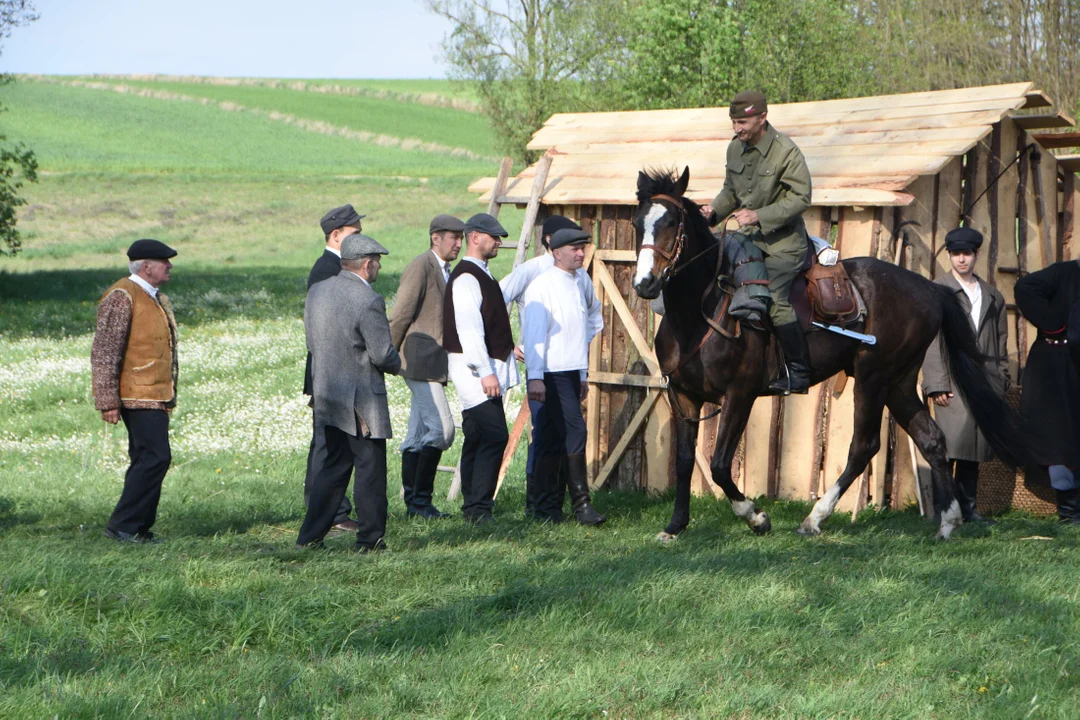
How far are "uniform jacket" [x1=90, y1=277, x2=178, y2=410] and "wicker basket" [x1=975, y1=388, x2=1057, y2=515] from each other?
6.43 meters

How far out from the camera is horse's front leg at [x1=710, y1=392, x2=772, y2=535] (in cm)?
841

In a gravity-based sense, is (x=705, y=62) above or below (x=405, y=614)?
above

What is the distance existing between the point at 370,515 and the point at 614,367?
3835 mm

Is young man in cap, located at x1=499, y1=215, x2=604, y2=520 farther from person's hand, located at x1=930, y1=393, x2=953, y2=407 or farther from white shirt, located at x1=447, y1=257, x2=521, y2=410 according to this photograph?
person's hand, located at x1=930, y1=393, x2=953, y2=407

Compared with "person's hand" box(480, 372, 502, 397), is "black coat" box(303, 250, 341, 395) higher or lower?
higher

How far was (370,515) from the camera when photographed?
24.9 ft

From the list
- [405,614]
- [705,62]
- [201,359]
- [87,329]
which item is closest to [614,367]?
[405,614]

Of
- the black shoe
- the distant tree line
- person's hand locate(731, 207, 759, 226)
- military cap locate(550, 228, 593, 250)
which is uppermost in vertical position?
the distant tree line

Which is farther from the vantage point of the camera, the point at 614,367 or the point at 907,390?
the point at 614,367

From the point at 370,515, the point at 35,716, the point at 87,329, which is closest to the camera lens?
Result: the point at 35,716

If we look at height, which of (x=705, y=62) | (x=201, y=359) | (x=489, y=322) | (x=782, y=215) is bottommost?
(x=201, y=359)

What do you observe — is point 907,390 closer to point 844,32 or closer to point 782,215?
point 782,215

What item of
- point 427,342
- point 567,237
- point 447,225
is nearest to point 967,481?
point 567,237

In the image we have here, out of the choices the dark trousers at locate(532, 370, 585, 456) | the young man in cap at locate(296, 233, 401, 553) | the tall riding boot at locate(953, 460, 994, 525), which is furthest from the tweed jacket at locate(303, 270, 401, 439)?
the tall riding boot at locate(953, 460, 994, 525)
